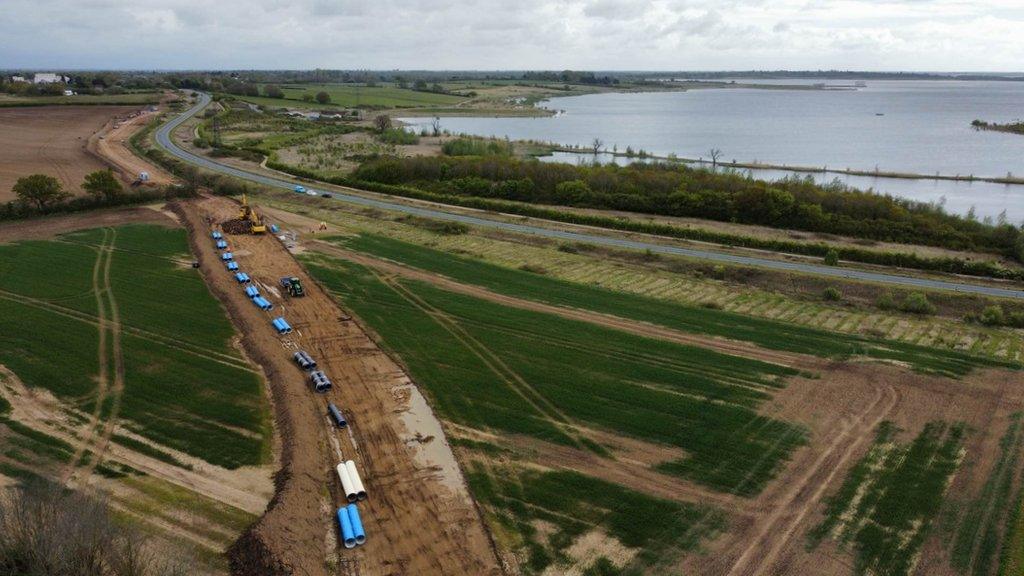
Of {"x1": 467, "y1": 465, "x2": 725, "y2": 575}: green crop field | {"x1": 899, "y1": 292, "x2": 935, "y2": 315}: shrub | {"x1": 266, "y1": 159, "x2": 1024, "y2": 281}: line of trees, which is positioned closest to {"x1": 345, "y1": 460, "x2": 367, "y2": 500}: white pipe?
{"x1": 467, "y1": 465, "x2": 725, "y2": 575}: green crop field

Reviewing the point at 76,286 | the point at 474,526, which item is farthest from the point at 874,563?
the point at 76,286

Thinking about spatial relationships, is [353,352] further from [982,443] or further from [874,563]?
[982,443]

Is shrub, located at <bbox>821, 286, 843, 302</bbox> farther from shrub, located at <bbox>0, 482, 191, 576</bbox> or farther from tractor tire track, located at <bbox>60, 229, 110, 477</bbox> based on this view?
tractor tire track, located at <bbox>60, 229, 110, 477</bbox>

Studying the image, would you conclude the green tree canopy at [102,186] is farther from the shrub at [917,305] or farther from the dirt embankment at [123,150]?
the shrub at [917,305]

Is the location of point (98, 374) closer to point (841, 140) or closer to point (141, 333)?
point (141, 333)

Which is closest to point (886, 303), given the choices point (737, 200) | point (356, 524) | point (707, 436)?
point (707, 436)
